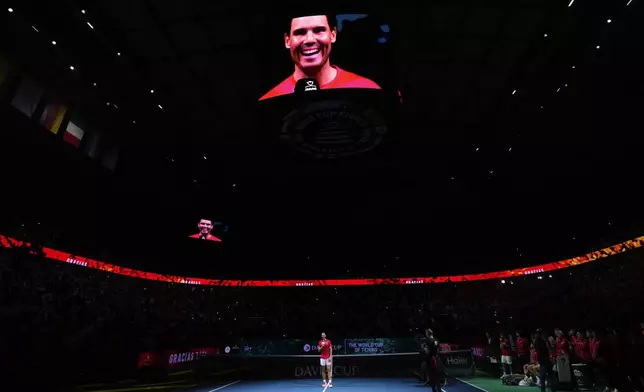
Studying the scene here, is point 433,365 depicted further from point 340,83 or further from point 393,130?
point 340,83

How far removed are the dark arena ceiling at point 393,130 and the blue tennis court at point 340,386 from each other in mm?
7872

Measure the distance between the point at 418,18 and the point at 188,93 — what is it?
268 inches

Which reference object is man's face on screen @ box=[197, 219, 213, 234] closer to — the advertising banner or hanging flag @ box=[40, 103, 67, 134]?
the advertising banner

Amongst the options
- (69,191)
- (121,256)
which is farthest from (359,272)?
(69,191)

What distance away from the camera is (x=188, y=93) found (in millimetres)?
12148

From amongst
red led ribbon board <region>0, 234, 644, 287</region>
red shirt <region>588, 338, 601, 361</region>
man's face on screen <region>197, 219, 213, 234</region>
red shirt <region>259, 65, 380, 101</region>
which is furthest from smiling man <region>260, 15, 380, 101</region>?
man's face on screen <region>197, 219, 213, 234</region>

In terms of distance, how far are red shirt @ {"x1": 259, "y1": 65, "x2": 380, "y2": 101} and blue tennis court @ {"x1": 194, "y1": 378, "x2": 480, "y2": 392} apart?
9085 mm

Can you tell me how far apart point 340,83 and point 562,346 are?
31.9ft

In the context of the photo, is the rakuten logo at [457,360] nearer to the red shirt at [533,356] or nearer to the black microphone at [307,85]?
the red shirt at [533,356]

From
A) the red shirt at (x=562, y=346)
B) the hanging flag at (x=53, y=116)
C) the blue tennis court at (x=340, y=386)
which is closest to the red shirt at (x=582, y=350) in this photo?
the red shirt at (x=562, y=346)

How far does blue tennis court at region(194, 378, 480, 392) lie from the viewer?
42.2ft

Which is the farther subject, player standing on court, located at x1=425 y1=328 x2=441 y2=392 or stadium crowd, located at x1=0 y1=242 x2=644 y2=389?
stadium crowd, located at x1=0 y1=242 x2=644 y2=389

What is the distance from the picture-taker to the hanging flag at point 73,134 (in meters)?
12.7

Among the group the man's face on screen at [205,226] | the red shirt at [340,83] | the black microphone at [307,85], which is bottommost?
the black microphone at [307,85]
